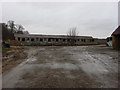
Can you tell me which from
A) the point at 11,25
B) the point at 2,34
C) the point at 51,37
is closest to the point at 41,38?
the point at 51,37

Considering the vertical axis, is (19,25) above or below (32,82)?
above

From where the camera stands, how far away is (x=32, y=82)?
20.7ft

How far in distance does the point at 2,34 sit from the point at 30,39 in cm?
1373

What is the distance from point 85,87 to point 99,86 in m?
0.57

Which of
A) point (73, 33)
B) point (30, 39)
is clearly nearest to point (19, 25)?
point (30, 39)

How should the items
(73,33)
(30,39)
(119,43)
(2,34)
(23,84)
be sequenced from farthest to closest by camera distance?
(73,33)
(30,39)
(2,34)
(119,43)
(23,84)

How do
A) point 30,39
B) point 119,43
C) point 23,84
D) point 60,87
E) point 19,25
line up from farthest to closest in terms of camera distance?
point 19,25
point 30,39
point 119,43
point 23,84
point 60,87

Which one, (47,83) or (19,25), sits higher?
(19,25)

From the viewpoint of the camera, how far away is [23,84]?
6039 millimetres

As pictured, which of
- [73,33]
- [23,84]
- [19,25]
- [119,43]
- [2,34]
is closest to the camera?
[23,84]

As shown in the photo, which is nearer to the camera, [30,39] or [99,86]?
[99,86]

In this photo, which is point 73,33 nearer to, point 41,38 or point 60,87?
point 41,38

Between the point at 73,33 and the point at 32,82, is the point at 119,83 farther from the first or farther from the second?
the point at 73,33

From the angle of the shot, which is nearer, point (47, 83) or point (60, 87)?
point (60, 87)
